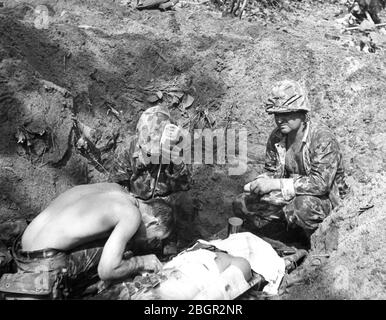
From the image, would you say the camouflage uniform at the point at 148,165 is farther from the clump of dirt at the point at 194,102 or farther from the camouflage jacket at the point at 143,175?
the clump of dirt at the point at 194,102

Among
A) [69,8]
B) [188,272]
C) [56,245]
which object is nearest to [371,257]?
[188,272]

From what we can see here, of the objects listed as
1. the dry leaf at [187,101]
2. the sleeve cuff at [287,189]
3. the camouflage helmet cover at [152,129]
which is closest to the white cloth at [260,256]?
the sleeve cuff at [287,189]

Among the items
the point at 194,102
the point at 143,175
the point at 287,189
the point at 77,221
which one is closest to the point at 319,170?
the point at 287,189

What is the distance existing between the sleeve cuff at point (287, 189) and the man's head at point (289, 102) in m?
0.48

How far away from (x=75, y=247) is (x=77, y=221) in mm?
260

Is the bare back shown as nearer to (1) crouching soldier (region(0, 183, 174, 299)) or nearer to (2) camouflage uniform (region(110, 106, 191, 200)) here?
(1) crouching soldier (region(0, 183, 174, 299))

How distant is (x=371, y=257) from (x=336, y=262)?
25 centimetres

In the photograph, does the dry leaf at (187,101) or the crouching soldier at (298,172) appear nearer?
the crouching soldier at (298,172)

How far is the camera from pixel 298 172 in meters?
4.09

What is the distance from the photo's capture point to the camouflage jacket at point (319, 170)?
12.2 feet

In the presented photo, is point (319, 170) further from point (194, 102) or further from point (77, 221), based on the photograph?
point (194, 102)

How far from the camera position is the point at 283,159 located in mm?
4191

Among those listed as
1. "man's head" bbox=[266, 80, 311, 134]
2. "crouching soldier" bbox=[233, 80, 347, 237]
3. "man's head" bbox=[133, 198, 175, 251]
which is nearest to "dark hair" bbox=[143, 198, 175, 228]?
"man's head" bbox=[133, 198, 175, 251]

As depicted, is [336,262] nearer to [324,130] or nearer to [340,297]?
[340,297]
